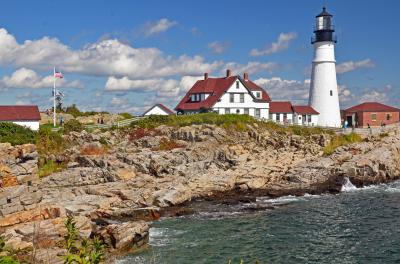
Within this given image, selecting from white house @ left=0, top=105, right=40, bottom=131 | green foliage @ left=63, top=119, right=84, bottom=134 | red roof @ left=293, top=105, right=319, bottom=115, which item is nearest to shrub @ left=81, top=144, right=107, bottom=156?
green foliage @ left=63, top=119, right=84, bottom=134

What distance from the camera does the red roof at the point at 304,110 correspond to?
60.3 m

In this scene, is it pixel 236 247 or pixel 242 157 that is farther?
pixel 242 157

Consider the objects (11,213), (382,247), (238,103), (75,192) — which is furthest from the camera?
(238,103)

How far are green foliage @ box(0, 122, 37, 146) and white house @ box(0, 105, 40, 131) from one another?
279 centimetres

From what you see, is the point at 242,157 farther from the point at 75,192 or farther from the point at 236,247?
the point at 236,247

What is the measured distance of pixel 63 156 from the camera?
129 feet

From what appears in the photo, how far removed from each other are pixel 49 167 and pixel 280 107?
34.4 meters

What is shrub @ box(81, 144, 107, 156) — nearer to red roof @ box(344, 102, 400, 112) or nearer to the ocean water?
the ocean water

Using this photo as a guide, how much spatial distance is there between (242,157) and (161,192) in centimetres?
1225

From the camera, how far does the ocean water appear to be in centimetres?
2158

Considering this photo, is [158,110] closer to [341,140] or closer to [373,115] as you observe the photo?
[341,140]

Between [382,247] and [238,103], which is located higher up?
[238,103]

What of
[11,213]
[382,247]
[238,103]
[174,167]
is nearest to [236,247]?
[382,247]

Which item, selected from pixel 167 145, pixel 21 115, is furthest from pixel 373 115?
pixel 21 115
